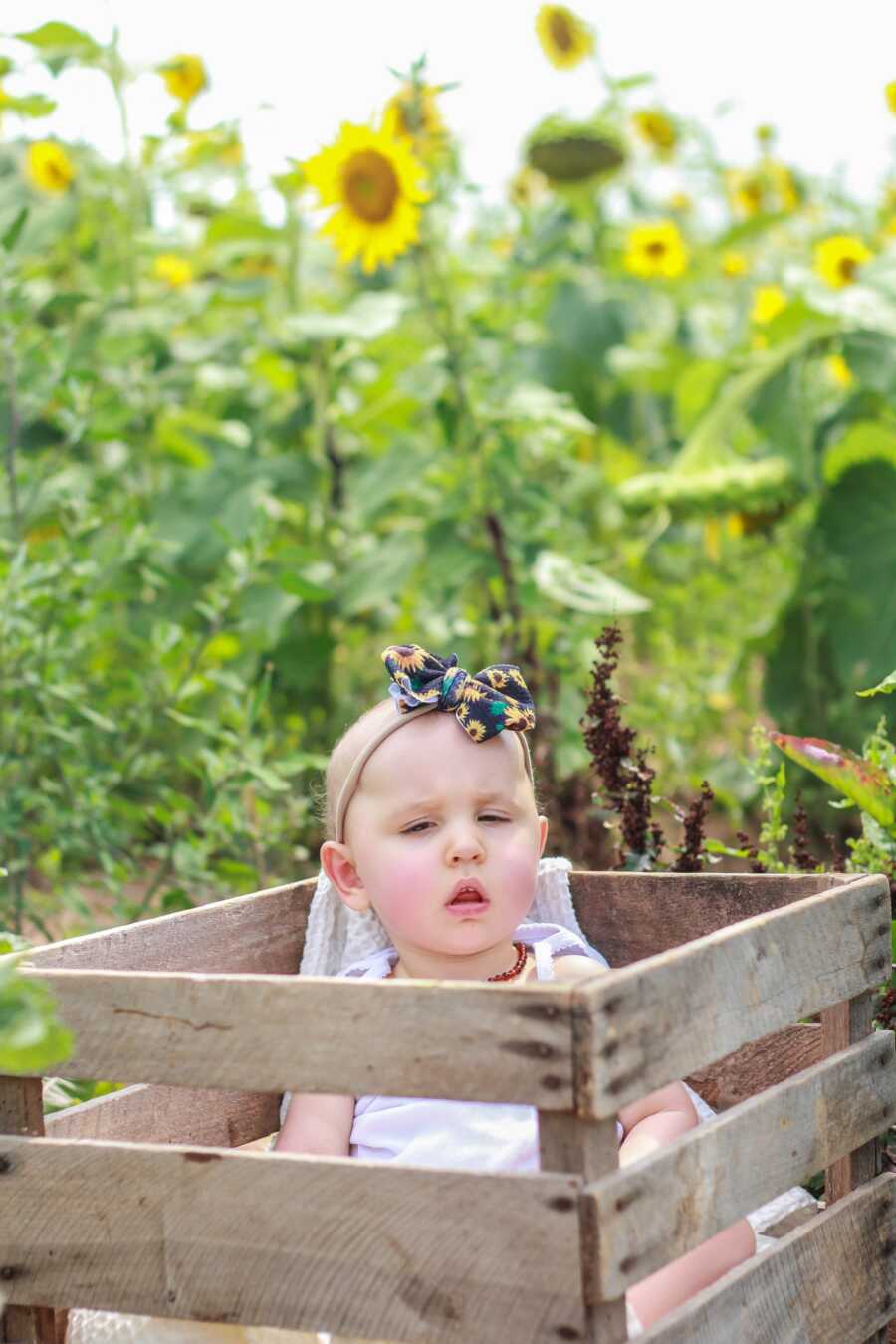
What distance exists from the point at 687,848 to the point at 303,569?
1617 mm

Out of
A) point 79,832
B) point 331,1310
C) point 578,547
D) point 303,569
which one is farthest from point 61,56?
point 331,1310

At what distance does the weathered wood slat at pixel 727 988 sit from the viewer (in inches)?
51.5

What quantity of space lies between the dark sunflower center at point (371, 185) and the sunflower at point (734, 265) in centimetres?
301

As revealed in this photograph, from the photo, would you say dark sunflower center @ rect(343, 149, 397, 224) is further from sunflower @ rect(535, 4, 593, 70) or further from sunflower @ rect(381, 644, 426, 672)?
sunflower @ rect(535, 4, 593, 70)

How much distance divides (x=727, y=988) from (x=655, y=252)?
4.01 m

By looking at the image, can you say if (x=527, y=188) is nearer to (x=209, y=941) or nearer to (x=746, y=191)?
(x=746, y=191)

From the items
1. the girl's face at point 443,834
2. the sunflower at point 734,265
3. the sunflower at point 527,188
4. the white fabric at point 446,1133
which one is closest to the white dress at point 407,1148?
the white fabric at point 446,1133

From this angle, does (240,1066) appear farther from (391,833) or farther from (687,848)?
(687,848)

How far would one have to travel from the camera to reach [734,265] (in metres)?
6.05

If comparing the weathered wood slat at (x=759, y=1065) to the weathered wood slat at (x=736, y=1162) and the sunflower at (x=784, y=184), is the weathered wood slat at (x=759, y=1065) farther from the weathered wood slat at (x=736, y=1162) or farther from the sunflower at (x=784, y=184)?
the sunflower at (x=784, y=184)

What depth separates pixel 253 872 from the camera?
8.55ft

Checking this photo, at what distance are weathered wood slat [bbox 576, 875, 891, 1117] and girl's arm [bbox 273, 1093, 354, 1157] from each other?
0.47 m

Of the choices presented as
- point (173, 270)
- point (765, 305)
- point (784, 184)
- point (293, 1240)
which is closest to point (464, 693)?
point (293, 1240)

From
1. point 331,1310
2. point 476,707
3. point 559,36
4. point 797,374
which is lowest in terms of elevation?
point 331,1310
